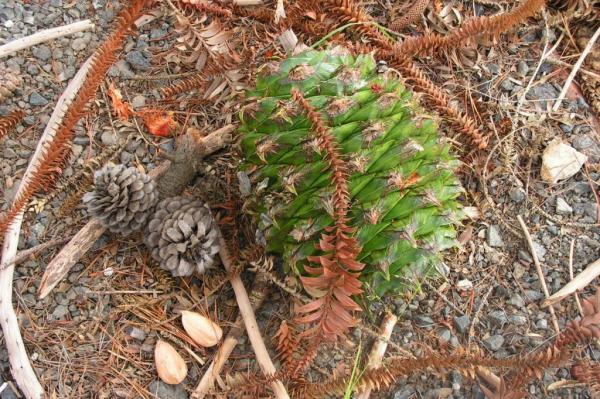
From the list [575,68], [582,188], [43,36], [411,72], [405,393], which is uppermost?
[43,36]

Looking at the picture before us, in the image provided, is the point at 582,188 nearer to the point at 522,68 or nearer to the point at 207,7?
the point at 522,68

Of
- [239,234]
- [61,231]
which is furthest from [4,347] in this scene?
[239,234]

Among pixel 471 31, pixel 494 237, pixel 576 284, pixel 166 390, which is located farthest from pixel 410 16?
pixel 166 390

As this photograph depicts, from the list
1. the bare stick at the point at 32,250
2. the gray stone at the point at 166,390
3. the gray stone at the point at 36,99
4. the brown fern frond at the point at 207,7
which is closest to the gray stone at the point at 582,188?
the brown fern frond at the point at 207,7

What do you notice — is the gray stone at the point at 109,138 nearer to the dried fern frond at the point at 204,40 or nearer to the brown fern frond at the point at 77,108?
the brown fern frond at the point at 77,108

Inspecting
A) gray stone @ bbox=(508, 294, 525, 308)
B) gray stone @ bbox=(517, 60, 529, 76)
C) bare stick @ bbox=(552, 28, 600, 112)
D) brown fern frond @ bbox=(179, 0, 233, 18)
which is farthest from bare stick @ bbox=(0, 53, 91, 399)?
bare stick @ bbox=(552, 28, 600, 112)

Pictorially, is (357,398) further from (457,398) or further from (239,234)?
(239,234)

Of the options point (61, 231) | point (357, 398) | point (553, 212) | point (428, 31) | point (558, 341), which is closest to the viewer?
point (558, 341)
